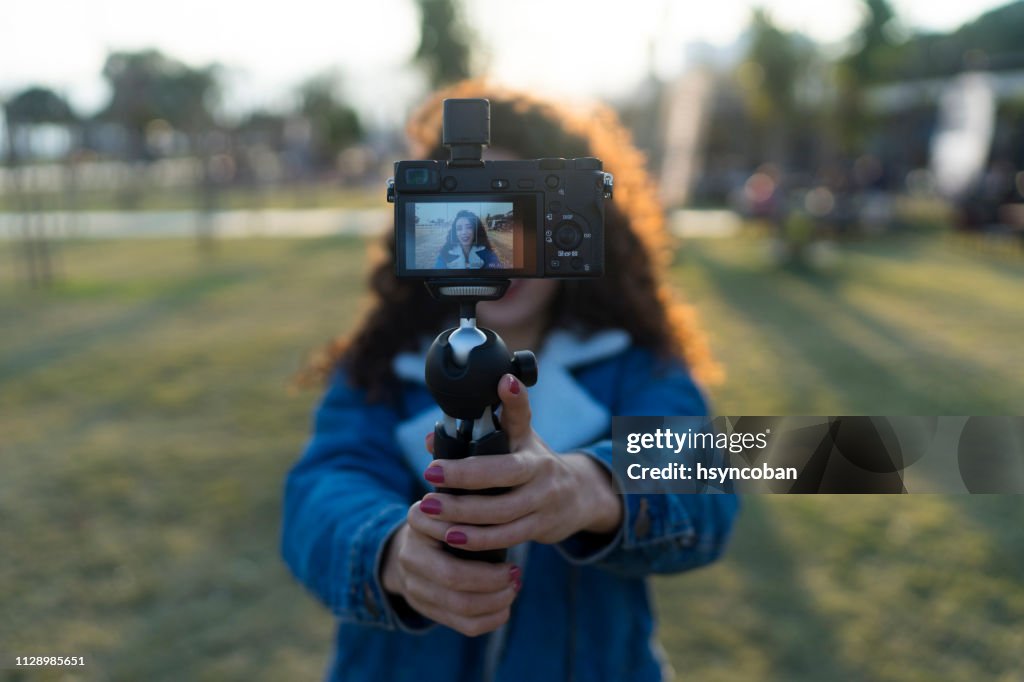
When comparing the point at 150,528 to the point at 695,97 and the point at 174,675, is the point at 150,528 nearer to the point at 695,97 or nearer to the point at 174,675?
the point at 174,675

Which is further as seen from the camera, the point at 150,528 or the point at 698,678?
the point at 150,528

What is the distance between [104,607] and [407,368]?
2.45 metres

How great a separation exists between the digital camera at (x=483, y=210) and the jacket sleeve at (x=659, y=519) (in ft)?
1.29

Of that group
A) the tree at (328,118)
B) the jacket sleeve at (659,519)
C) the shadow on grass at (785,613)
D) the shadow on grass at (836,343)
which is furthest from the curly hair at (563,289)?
the tree at (328,118)

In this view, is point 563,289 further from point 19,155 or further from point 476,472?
point 19,155

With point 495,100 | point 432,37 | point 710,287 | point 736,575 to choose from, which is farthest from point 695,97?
point 495,100

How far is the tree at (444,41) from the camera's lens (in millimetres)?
25406

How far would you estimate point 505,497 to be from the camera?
1123 millimetres

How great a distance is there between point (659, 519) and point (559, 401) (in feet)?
0.99

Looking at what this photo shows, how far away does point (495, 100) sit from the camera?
181cm

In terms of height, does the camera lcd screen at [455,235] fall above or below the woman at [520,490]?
above

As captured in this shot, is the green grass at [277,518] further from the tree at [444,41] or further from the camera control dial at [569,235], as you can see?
the tree at [444,41]

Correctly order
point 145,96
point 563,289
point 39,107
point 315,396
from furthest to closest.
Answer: point 145,96 < point 39,107 < point 315,396 < point 563,289

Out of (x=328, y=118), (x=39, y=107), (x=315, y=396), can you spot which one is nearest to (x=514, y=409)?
(x=315, y=396)
